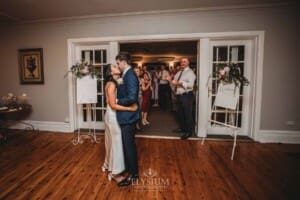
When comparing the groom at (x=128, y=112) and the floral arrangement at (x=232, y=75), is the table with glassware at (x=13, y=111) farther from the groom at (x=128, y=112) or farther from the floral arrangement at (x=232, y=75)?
the floral arrangement at (x=232, y=75)

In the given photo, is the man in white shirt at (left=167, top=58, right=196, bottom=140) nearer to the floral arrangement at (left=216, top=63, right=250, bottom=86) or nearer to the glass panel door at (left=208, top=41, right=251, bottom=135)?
the glass panel door at (left=208, top=41, right=251, bottom=135)

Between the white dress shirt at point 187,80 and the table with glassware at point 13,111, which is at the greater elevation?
the white dress shirt at point 187,80

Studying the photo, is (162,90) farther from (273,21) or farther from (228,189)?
(228,189)

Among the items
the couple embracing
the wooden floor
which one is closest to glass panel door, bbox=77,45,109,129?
the wooden floor

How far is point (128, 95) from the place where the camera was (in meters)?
2.12

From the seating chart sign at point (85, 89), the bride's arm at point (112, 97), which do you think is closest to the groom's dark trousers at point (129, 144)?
the bride's arm at point (112, 97)

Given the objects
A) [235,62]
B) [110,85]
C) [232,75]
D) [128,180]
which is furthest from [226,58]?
[128,180]

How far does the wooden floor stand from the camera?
212 cm

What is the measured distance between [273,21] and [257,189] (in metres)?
3.16

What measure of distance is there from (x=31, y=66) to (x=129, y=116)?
3637mm

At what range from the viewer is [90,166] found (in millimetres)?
2756

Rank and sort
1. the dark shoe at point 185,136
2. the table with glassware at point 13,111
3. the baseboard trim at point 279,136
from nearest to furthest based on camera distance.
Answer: the baseboard trim at point 279,136
the dark shoe at point 185,136
the table with glassware at point 13,111

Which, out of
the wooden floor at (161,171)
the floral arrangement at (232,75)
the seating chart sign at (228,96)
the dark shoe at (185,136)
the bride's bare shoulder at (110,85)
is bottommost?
the wooden floor at (161,171)

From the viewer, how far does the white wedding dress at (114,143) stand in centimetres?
227
